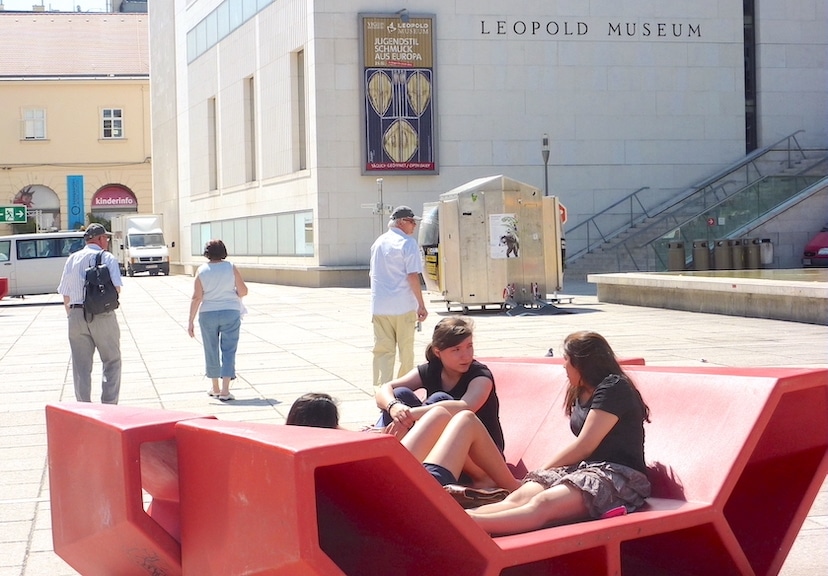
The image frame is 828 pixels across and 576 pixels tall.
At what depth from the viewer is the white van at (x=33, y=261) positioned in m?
33.9

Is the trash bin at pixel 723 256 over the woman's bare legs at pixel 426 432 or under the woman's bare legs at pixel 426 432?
over

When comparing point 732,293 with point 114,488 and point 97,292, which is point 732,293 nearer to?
point 97,292

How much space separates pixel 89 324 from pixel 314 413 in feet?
17.6

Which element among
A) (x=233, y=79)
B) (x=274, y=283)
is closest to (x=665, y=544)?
(x=274, y=283)

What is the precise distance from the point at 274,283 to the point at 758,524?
1400 inches

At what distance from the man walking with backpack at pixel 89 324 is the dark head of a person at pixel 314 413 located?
516 centimetres

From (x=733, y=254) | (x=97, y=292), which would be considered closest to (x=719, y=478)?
(x=97, y=292)

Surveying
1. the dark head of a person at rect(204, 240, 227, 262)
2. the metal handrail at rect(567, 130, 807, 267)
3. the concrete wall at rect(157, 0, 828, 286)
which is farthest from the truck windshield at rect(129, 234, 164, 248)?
the dark head of a person at rect(204, 240, 227, 262)

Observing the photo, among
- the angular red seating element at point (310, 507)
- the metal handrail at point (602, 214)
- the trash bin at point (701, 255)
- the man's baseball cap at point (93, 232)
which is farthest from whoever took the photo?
the metal handrail at point (602, 214)

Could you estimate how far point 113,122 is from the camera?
2515 inches

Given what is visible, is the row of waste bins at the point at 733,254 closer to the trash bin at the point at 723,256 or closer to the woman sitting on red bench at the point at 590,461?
the trash bin at the point at 723,256

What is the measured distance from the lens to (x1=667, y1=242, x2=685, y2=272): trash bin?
96.6 ft

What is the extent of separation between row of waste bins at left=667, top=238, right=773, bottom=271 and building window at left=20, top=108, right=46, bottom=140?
145 feet

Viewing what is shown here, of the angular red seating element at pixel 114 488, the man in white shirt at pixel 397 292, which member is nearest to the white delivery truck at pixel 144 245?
the man in white shirt at pixel 397 292
